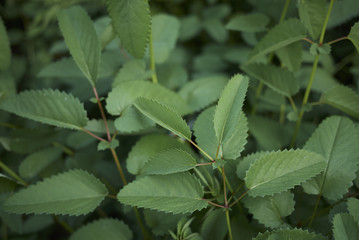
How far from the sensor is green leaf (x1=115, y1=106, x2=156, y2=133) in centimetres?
55

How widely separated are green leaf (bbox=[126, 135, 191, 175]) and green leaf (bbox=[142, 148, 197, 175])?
0.11m

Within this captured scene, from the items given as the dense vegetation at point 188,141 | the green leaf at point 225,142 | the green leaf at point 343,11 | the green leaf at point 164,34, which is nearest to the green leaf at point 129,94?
the dense vegetation at point 188,141

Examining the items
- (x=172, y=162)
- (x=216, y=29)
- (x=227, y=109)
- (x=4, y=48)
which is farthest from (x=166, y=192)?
(x=216, y=29)

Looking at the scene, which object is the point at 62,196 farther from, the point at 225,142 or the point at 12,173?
the point at 225,142

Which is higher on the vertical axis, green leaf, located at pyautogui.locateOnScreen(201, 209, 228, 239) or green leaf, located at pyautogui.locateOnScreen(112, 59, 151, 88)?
green leaf, located at pyautogui.locateOnScreen(112, 59, 151, 88)

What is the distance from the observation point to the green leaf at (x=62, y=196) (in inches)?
20.4

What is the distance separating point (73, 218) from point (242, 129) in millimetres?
495

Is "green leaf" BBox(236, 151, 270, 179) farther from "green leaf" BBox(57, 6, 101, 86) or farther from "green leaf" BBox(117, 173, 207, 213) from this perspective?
"green leaf" BBox(57, 6, 101, 86)

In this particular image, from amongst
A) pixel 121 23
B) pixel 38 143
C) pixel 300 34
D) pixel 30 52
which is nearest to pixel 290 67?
pixel 300 34

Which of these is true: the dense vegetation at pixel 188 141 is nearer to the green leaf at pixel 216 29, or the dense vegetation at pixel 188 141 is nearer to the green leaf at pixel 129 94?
the green leaf at pixel 129 94

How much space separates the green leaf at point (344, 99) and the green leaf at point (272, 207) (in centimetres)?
21

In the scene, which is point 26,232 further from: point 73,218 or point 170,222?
point 170,222

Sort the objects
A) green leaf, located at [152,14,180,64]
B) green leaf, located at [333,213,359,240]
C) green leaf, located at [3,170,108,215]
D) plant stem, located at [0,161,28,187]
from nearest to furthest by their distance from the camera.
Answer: green leaf, located at [333,213,359,240] < green leaf, located at [3,170,108,215] < plant stem, located at [0,161,28,187] < green leaf, located at [152,14,180,64]

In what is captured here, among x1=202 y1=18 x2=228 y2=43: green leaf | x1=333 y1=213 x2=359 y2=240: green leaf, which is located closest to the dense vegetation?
x1=333 y1=213 x2=359 y2=240: green leaf
